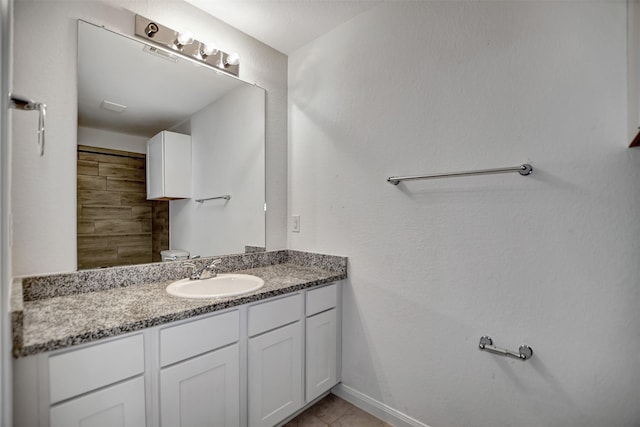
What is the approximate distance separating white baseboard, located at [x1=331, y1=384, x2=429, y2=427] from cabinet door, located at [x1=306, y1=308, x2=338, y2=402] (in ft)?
0.34

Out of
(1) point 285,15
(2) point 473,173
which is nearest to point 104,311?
(2) point 473,173

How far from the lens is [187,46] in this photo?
170 cm

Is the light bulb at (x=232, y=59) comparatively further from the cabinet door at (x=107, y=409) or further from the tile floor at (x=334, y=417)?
the tile floor at (x=334, y=417)

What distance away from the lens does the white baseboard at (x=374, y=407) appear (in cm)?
163

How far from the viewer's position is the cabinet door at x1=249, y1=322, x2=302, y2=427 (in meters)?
1.43

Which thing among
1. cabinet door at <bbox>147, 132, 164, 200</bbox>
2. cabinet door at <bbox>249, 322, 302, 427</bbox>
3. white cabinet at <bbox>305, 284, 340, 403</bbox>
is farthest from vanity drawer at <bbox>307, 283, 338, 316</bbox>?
cabinet door at <bbox>147, 132, 164, 200</bbox>

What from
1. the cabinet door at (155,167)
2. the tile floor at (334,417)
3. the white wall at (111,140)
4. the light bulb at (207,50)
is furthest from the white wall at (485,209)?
the white wall at (111,140)

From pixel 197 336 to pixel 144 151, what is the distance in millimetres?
993

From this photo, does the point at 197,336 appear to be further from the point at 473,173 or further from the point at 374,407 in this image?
the point at 473,173

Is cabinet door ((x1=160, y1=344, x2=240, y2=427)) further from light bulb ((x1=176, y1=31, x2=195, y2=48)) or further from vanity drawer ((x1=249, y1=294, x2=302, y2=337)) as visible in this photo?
light bulb ((x1=176, y1=31, x2=195, y2=48))

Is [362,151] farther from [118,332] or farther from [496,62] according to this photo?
[118,332]

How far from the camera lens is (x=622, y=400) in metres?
1.08

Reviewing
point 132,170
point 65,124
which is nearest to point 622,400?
point 132,170

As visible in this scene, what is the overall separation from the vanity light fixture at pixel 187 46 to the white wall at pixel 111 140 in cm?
51
